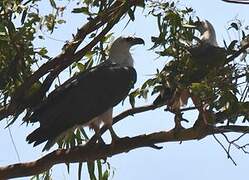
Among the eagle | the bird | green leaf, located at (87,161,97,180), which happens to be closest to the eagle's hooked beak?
the bird

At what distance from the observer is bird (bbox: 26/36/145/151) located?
3629 millimetres

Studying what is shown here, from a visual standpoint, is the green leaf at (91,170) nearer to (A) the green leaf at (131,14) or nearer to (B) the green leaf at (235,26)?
(A) the green leaf at (131,14)

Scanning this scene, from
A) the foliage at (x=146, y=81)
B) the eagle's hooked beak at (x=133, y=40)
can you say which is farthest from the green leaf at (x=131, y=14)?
the eagle's hooked beak at (x=133, y=40)

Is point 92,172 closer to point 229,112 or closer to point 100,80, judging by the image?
point 100,80

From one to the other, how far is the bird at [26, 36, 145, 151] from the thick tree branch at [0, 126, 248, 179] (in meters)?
0.27

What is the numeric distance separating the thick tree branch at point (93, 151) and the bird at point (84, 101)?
0.27 meters

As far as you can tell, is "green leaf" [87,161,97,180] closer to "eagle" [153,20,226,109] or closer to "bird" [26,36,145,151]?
"bird" [26,36,145,151]

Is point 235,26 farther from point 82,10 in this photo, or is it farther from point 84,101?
point 84,101

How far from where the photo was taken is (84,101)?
402cm

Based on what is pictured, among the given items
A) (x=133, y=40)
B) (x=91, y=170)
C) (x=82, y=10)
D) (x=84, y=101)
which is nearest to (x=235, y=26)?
(x=82, y=10)

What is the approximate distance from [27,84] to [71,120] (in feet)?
1.48

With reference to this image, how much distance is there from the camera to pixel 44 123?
3633 mm

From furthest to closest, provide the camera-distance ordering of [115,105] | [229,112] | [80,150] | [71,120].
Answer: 1. [115,105]
2. [71,120]
3. [80,150]
4. [229,112]

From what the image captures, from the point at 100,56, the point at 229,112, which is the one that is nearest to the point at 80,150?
the point at 229,112
